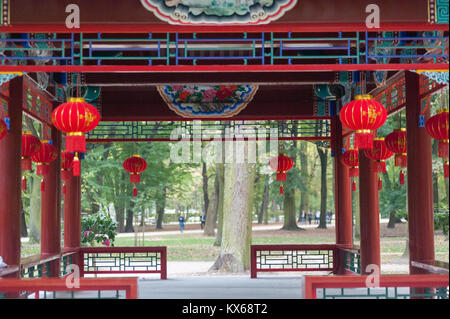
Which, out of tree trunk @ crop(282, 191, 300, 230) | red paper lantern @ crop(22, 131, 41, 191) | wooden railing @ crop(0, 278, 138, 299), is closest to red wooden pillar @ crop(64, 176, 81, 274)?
red paper lantern @ crop(22, 131, 41, 191)

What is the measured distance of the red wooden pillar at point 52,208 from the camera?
8.83m

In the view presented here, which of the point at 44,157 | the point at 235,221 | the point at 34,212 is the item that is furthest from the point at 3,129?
the point at 34,212

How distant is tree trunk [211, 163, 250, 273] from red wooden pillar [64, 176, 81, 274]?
12.4 feet

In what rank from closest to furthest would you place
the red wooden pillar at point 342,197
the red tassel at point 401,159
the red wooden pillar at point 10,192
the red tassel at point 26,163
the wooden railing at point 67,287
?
1. the wooden railing at point 67,287
2. the red wooden pillar at point 10,192
3. the red tassel at point 26,163
4. the red tassel at point 401,159
5. the red wooden pillar at point 342,197

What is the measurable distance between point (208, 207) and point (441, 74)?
1941 centimetres

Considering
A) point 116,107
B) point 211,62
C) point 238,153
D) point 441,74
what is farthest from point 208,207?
point 441,74

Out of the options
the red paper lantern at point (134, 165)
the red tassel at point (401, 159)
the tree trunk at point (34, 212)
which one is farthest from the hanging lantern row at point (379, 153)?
the tree trunk at point (34, 212)

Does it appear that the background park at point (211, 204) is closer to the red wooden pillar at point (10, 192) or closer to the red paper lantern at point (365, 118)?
the red paper lantern at point (365, 118)

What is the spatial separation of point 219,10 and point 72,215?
20.6 feet

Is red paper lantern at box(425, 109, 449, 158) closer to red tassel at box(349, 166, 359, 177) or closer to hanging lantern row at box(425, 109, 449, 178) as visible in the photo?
hanging lantern row at box(425, 109, 449, 178)

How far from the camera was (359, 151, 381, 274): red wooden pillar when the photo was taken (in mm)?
8359

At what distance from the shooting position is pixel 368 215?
8.44 metres

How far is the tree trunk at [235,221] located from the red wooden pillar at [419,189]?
6813 mm
